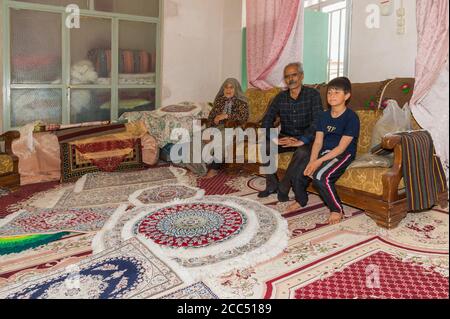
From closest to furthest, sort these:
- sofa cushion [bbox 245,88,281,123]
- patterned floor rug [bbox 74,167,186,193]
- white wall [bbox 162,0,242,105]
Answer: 1. patterned floor rug [bbox 74,167,186,193]
2. sofa cushion [bbox 245,88,281,123]
3. white wall [bbox 162,0,242,105]

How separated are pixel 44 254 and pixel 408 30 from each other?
3495 millimetres

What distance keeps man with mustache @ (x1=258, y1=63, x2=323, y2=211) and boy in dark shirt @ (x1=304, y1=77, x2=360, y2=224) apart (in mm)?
202

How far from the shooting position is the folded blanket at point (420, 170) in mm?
2592

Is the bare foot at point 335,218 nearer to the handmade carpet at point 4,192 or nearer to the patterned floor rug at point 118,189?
the patterned floor rug at point 118,189

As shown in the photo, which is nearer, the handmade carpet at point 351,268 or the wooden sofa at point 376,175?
the handmade carpet at point 351,268

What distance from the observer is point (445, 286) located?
1.84m

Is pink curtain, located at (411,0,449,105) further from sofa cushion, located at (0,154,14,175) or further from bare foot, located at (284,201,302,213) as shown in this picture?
sofa cushion, located at (0,154,14,175)

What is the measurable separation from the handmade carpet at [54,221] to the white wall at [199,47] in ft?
9.32

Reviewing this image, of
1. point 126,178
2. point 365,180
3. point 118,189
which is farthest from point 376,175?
point 126,178

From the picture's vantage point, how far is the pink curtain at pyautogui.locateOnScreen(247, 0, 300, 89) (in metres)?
4.44

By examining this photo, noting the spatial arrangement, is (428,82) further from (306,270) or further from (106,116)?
(106,116)

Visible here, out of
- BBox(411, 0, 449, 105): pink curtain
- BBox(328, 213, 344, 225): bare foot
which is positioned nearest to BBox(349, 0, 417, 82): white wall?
BBox(411, 0, 449, 105): pink curtain

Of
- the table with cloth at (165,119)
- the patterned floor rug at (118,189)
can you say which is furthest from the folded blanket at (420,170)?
the table with cloth at (165,119)

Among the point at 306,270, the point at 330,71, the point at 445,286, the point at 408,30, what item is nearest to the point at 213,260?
the point at 306,270
